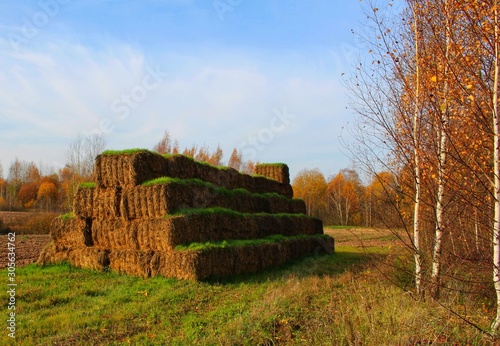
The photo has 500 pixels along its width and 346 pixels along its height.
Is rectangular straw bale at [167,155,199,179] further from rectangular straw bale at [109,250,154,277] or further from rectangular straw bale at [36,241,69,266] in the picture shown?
rectangular straw bale at [36,241,69,266]

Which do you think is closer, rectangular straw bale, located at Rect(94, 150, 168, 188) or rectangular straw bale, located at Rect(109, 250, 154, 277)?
rectangular straw bale, located at Rect(109, 250, 154, 277)

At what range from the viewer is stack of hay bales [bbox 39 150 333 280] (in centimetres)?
1075

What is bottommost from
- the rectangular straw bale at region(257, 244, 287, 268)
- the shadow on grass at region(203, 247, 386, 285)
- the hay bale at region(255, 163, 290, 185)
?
the shadow on grass at region(203, 247, 386, 285)

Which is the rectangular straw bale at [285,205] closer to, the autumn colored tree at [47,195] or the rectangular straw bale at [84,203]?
the rectangular straw bale at [84,203]

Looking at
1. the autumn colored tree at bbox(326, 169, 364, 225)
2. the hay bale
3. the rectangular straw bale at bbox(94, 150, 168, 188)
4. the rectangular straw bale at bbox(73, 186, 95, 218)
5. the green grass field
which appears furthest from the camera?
the autumn colored tree at bbox(326, 169, 364, 225)

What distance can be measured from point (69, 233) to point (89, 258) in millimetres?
1345

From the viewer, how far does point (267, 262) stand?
13.0 metres

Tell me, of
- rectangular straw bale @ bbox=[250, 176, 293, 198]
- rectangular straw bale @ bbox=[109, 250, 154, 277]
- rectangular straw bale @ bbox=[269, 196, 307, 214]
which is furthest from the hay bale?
rectangular straw bale @ bbox=[109, 250, 154, 277]

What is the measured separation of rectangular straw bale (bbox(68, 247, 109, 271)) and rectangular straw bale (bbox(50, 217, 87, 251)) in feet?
0.89

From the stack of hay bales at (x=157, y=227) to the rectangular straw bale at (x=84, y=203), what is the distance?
3cm

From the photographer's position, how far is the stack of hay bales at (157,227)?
10750mm

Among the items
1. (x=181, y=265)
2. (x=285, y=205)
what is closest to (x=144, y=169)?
(x=181, y=265)

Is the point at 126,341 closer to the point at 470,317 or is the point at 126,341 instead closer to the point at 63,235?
the point at 470,317

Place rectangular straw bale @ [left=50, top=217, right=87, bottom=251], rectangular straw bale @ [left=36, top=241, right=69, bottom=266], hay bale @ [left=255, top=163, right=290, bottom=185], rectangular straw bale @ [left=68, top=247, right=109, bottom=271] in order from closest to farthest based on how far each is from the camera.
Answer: rectangular straw bale @ [left=68, top=247, right=109, bottom=271]
rectangular straw bale @ [left=36, top=241, right=69, bottom=266]
rectangular straw bale @ [left=50, top=217, right=87, bottom=251]
hay bale @ [left=255, top=163, right=290, bottom=185]
